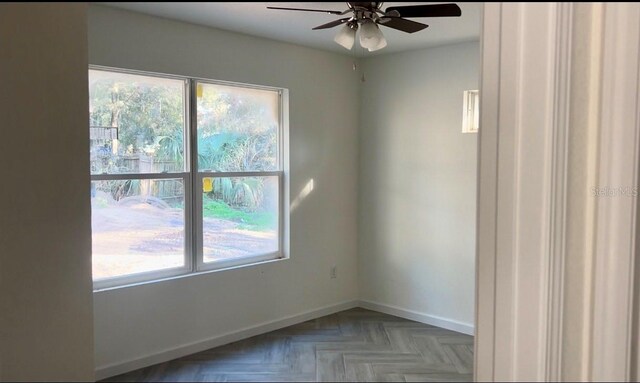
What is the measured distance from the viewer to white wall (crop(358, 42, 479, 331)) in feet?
9.76

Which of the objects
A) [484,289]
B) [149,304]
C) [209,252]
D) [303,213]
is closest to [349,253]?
[303,213]

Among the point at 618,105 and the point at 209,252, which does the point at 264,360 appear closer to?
the point at 209,252

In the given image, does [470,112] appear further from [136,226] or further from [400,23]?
[136,226]

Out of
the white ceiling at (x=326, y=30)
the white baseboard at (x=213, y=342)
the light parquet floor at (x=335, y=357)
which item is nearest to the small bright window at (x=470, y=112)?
the white ceiling at (x=326, y=30)

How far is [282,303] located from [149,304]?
35.7 inches

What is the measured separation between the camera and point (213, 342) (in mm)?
2664

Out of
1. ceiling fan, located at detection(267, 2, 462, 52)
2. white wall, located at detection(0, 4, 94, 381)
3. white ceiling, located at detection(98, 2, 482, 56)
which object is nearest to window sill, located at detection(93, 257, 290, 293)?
white ceiling, located at detection(98, 2, 482, 56)

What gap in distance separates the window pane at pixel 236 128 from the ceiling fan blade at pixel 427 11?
1.23 metres

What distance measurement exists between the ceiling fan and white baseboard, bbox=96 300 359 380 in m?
1.69

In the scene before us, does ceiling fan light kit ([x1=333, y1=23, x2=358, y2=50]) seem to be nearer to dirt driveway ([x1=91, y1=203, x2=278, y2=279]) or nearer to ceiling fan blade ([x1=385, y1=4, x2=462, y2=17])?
ceiling fan blade ([x1=385, y1=4, x2=462, y2=17])

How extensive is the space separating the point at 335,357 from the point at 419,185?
51.2 inches

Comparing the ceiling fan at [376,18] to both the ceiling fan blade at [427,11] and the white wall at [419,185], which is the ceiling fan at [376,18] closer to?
the ceiling fan blade at [427,11]

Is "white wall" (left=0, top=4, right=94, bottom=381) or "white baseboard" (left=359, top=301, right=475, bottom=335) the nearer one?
"white wall" (left=0, top=4, right=94, bottom=381)

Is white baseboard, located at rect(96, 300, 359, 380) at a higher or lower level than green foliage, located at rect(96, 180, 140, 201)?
lower
